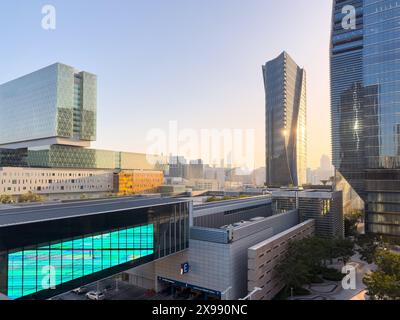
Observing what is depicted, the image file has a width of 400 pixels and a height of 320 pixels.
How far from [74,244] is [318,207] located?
37198 mm

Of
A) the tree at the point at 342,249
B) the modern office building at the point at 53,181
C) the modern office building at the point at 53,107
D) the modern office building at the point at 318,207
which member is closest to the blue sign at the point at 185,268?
the tree at the point at 342,249

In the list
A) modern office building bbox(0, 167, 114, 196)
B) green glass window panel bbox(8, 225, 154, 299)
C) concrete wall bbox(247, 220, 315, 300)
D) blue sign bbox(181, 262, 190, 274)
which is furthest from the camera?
modern office building bbox(0, 167, 114, 196)

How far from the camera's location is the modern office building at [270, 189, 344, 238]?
144ft

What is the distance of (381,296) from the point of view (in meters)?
21.7

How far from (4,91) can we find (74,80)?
36589 mm

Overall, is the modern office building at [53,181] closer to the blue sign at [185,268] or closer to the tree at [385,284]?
the blue sign at [185,268]

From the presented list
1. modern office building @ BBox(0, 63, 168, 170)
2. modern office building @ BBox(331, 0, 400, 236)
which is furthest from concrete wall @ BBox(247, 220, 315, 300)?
modern office building @ BBox(0, 63, 168, 170)

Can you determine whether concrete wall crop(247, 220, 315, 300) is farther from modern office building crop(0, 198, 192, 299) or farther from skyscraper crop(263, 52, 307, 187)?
skyscraper crop(263, 52, 307, 187)

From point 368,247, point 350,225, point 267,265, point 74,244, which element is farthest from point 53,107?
point 368,247

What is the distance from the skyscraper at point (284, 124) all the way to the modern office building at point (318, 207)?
2279 inches

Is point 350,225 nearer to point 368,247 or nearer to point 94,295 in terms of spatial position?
point 368,247

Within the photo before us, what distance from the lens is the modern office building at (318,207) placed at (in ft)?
144

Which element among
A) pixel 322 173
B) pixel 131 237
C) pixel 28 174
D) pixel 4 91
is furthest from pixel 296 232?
pixel 322 173

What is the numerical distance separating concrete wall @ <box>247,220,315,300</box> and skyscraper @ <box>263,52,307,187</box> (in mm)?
76500
